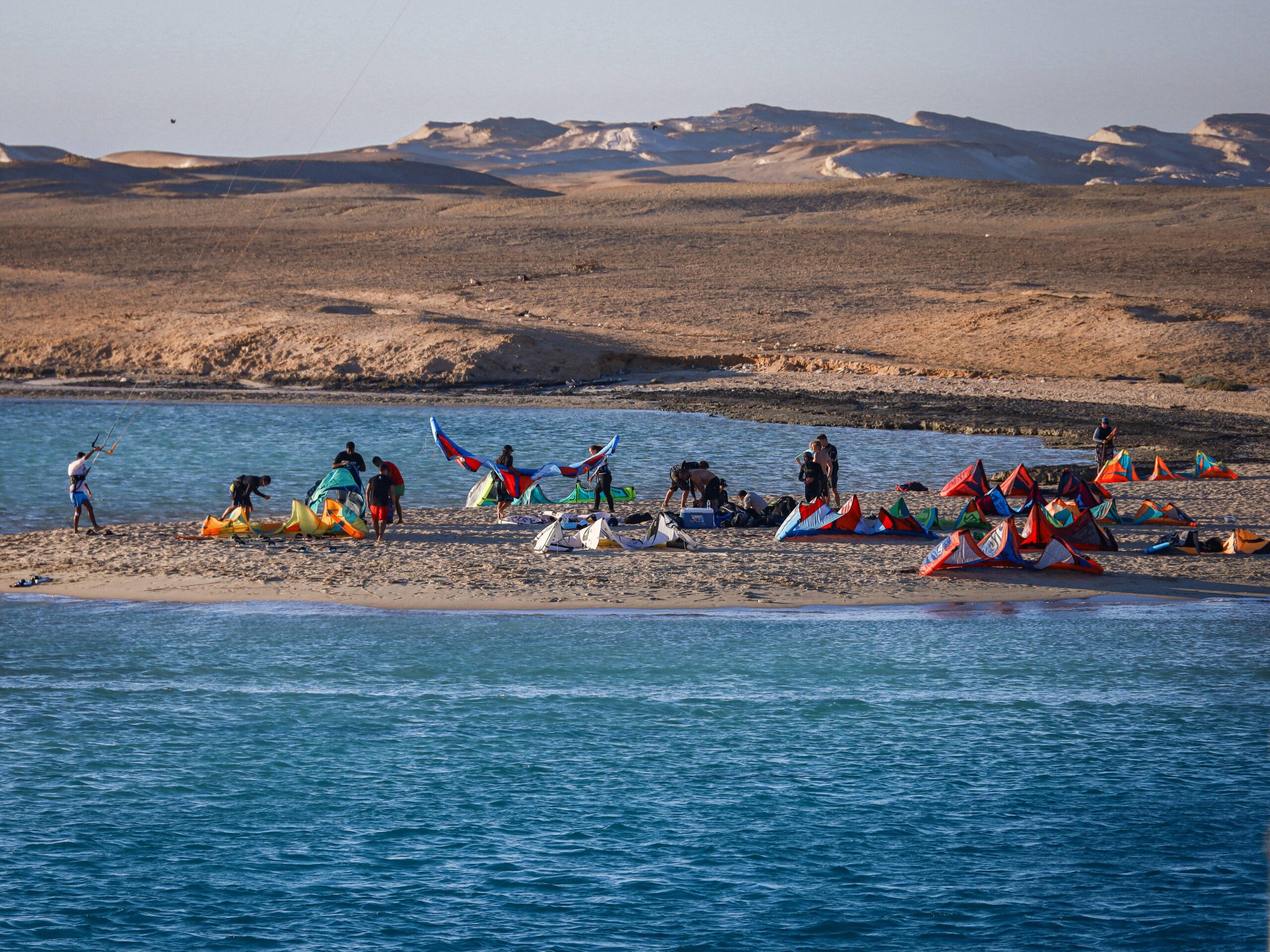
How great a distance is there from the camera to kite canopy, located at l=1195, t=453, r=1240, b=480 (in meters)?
24.1

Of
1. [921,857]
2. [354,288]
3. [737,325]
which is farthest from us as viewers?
[354,288]

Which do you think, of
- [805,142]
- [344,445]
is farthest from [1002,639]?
[805,142]

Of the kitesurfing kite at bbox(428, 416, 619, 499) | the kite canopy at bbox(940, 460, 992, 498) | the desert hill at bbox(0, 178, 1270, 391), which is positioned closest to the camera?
the kitesurfing kite at bbox(428, 416, 619, 499)

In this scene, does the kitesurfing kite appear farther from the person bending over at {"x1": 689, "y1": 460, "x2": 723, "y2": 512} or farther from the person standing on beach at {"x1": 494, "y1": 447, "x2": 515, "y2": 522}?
the person bending over at {"x1": 689, "y1": 460, "x2": 723, "y2": 512}

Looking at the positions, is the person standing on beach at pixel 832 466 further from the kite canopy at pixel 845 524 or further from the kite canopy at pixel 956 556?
the kite canopy at pixel 956 556

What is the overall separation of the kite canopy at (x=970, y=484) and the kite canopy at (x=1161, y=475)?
4110 mm

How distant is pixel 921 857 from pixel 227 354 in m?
36.9

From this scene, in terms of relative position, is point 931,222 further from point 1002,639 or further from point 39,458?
point 1002,639

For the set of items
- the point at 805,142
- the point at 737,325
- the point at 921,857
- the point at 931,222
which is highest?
the point at 805,142

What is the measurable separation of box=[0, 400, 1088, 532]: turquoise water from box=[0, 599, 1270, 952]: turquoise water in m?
8.05

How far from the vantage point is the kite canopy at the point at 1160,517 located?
65.5 ft

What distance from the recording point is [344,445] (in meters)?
30.7

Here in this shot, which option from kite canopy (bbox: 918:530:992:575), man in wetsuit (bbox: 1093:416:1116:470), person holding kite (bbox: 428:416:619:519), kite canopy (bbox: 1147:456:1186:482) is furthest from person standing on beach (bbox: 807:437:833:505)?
kite canopy (bbox: 1147:456:1186:482)

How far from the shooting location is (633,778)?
36.9 ft
